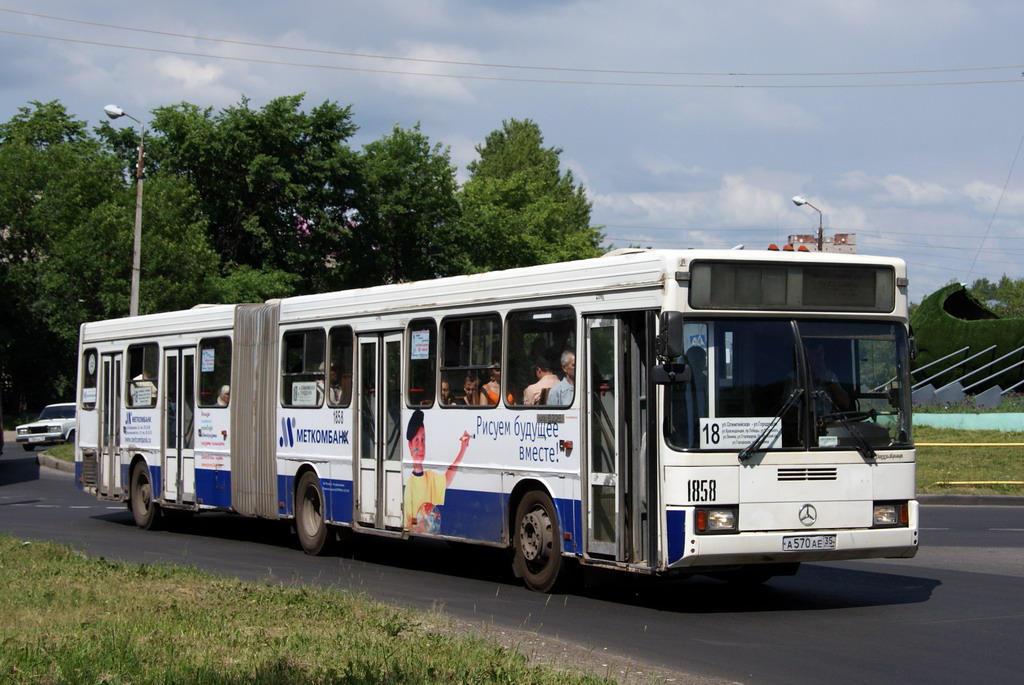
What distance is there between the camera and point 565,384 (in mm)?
12328

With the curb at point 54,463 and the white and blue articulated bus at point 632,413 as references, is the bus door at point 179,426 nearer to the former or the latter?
the white and blue articulated bus at point 632,413

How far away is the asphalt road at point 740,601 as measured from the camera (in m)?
9.00

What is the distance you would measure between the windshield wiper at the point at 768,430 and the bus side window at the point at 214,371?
941 centimetres

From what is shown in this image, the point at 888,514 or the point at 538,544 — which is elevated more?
the point at 888,514

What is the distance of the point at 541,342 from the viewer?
41.7 feet

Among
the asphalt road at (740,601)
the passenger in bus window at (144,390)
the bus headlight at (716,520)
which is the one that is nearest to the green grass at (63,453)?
the passenger in bus window at (144,390)

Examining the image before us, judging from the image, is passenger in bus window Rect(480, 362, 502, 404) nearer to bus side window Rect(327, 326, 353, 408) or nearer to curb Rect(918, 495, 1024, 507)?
bus side window Rect(327, 326, 353, 408)

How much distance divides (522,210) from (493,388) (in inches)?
2554

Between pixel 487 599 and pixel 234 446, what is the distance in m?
7.14

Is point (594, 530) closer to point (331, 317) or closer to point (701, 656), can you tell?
point (701, 656)

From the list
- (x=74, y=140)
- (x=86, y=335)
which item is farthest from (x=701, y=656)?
(x=74, y=140)

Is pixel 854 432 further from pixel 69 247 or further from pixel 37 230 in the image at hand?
pixel 37 230

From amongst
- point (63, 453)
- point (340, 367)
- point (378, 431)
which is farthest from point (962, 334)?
point (378, 431)

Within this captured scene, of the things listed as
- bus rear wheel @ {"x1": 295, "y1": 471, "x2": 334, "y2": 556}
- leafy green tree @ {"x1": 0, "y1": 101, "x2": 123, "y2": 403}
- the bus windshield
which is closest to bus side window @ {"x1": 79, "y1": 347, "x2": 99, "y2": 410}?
bus rear wheel @ {"x1": 295, "y1": 471, "x2": 334, "y2": 556}
